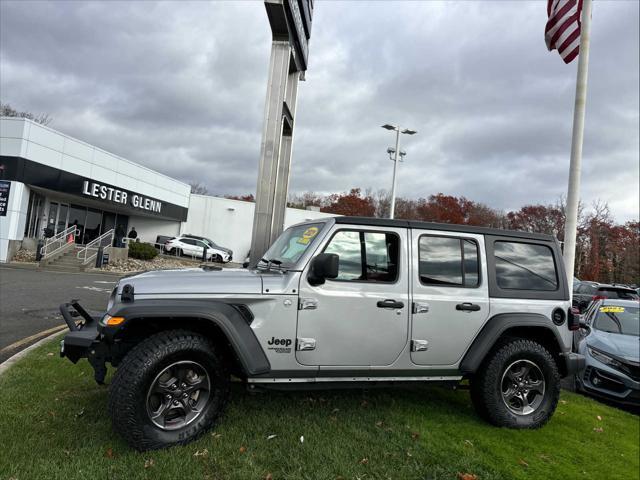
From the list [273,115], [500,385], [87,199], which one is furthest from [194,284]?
[87,199]

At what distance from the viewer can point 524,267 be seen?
14.5ft

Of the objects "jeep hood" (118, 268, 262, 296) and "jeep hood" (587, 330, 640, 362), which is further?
"jeep hood" (587, 330, 640, 362)

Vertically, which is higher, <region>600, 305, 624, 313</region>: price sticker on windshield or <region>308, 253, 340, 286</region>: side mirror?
<region>308, 253, 340, 286</region>: side mirror

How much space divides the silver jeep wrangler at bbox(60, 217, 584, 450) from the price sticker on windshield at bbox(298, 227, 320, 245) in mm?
14

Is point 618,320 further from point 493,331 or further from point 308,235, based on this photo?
point 308,235

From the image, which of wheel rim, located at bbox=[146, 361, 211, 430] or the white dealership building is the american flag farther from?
the white dealership building

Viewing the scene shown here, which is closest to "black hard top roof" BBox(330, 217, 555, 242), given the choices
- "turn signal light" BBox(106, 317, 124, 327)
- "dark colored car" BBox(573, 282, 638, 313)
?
"turn signal light" BBox(106, 317, 124, 327)

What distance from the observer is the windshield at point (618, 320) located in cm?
661

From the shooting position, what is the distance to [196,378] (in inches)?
132

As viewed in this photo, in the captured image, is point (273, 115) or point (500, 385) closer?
point (500, 385)

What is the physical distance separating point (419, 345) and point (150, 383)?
2.29m

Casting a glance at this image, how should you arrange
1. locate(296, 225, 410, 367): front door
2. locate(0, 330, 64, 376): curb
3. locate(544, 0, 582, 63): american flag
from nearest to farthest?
1. locate(296, 225, 410, 367): front door
2. locate(0, 330, 64, 376): curb
3. locate(544, 0, 582, 63): american flag

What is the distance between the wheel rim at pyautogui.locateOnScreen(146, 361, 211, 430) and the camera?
324 cm

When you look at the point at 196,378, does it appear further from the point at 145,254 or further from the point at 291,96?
the point at 145,254
